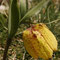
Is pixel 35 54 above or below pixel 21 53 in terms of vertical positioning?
above

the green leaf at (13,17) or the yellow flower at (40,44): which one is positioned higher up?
the green leaf at (13,17)

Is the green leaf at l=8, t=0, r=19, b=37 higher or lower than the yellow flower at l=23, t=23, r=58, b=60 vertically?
higher

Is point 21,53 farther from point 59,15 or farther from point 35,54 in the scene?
point 59,15

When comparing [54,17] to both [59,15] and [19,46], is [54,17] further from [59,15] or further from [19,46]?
[19,46]

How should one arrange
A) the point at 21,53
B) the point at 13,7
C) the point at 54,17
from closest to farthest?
the point at 13,7, the point at 21,53, the point at 54,17

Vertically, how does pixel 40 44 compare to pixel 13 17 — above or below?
below

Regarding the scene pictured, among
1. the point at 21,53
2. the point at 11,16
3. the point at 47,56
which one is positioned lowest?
the point at 21,53

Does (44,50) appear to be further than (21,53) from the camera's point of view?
No

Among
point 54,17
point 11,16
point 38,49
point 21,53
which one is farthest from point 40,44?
point 54,17

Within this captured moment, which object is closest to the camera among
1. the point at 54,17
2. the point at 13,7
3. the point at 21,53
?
the point at 13,7

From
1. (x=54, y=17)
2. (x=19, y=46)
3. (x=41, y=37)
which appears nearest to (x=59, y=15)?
(x=54, y=17)
